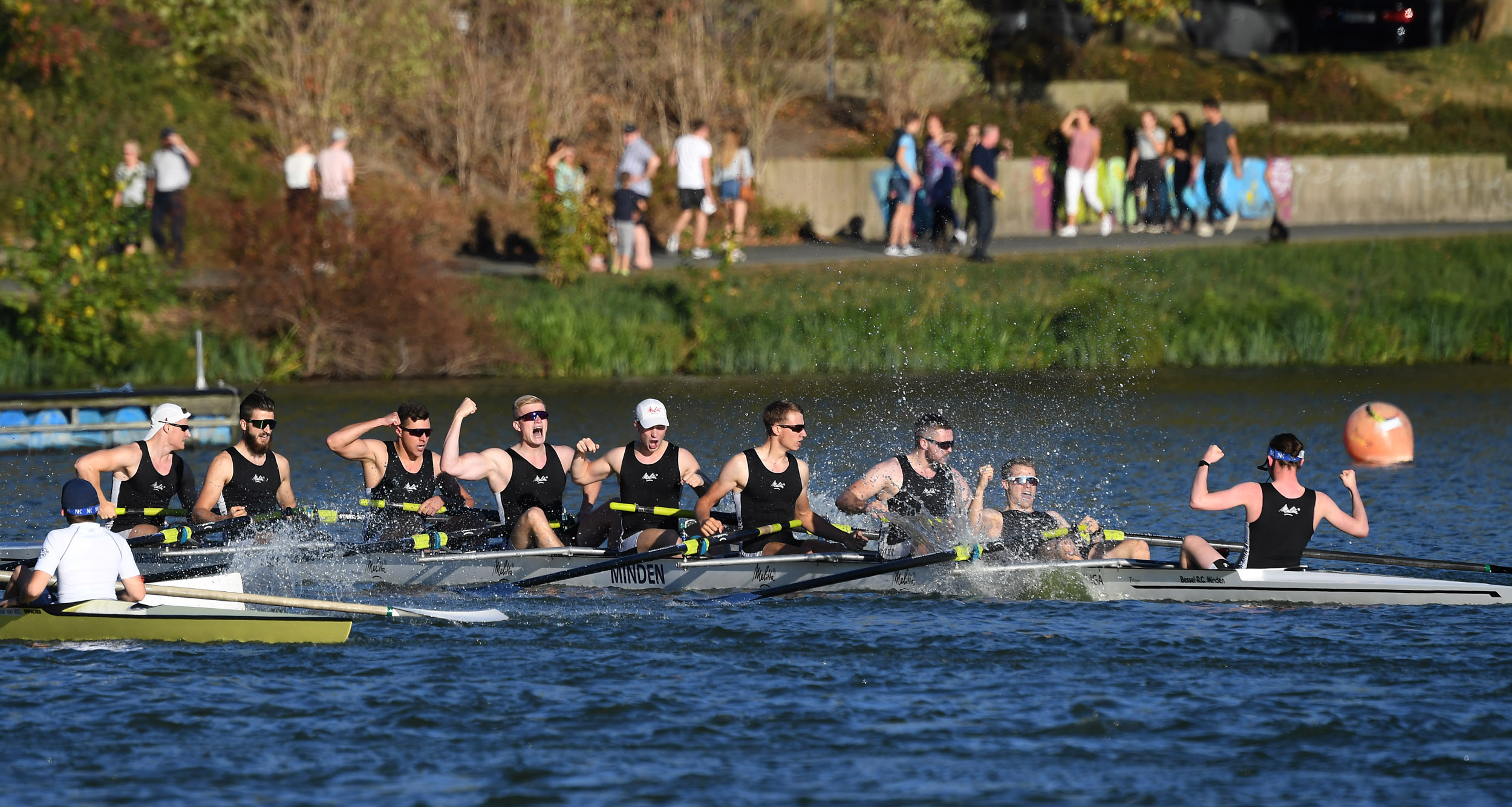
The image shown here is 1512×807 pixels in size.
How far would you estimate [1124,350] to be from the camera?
24.9 m

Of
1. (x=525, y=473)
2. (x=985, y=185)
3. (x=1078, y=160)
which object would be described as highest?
(x=1078, y=160)

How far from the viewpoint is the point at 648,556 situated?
13031 mm

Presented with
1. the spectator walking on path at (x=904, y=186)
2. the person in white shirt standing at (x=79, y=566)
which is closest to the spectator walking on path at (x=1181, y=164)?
the spectator walking on path at (x=904, y=186)

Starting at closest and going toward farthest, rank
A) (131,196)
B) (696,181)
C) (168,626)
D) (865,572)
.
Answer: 1. (168,626)
2. (865,572)
3. (131,196)
4. (696,181)

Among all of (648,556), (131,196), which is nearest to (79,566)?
(648,556)

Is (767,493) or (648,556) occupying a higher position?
(767,493)

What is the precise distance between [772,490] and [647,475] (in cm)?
89

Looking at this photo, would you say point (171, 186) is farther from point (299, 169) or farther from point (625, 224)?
point (625, 224)

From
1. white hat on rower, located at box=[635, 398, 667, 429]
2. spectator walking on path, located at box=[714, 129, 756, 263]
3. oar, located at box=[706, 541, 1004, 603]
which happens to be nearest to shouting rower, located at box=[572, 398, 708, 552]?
white hat on rower, located at box=[635, 398, 667, 429]

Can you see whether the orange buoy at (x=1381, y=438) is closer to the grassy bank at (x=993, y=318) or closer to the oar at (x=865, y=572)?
the grassy bank at (x=993, y=318)

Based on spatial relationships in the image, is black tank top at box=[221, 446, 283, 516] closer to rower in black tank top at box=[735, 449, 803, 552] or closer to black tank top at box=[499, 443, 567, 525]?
black tank top at box=[499, 443, 567, 525]

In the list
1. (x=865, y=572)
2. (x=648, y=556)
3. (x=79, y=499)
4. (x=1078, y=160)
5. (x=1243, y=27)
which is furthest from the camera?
(x=1243, y=27)

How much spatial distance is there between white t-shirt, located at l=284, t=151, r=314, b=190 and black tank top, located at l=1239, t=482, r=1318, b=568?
49.1ft

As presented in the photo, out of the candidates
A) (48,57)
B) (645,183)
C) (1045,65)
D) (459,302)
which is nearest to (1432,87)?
(1045,65)
